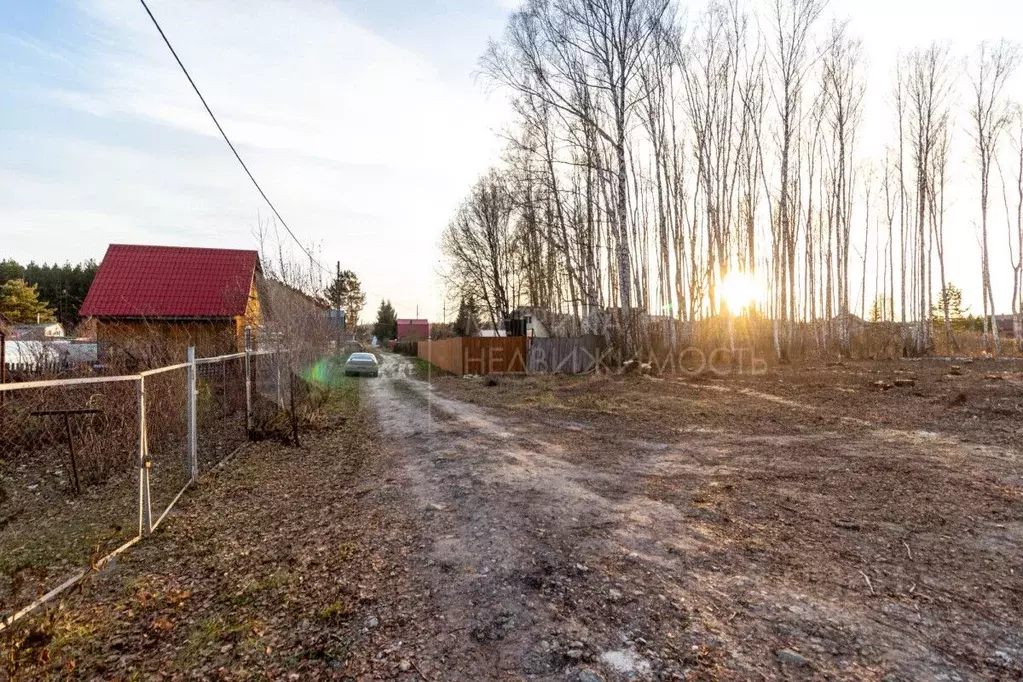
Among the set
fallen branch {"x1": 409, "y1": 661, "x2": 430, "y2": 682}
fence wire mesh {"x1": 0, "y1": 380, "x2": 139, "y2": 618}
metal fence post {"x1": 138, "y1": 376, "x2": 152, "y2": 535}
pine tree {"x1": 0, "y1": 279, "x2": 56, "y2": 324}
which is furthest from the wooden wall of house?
pine tree {"x1": 0, "y1": 279, "x2": 56, "y2": 324}

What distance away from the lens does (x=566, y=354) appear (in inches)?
877

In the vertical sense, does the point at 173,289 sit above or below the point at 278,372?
above

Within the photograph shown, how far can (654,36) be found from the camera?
54.5 feet

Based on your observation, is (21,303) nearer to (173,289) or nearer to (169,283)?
(169,283)

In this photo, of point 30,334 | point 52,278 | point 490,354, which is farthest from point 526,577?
point 52,278

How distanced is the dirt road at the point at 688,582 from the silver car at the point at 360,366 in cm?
1949

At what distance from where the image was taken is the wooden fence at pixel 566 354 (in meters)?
20.1

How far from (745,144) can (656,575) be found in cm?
2196

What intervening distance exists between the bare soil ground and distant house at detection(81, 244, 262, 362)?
42.2 ft

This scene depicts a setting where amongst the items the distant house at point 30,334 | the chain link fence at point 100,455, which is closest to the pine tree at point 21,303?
the distant house at point 30,334

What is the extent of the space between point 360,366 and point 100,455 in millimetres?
18435

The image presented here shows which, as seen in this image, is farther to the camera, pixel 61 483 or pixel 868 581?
pixel 61 483

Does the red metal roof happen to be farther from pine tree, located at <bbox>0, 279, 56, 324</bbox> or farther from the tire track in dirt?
pine tree, located at <bbox>0, 279, 56, 324</bbox>

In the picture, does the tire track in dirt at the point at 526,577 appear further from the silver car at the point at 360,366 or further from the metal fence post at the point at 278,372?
the silver car at the point at 360,366
